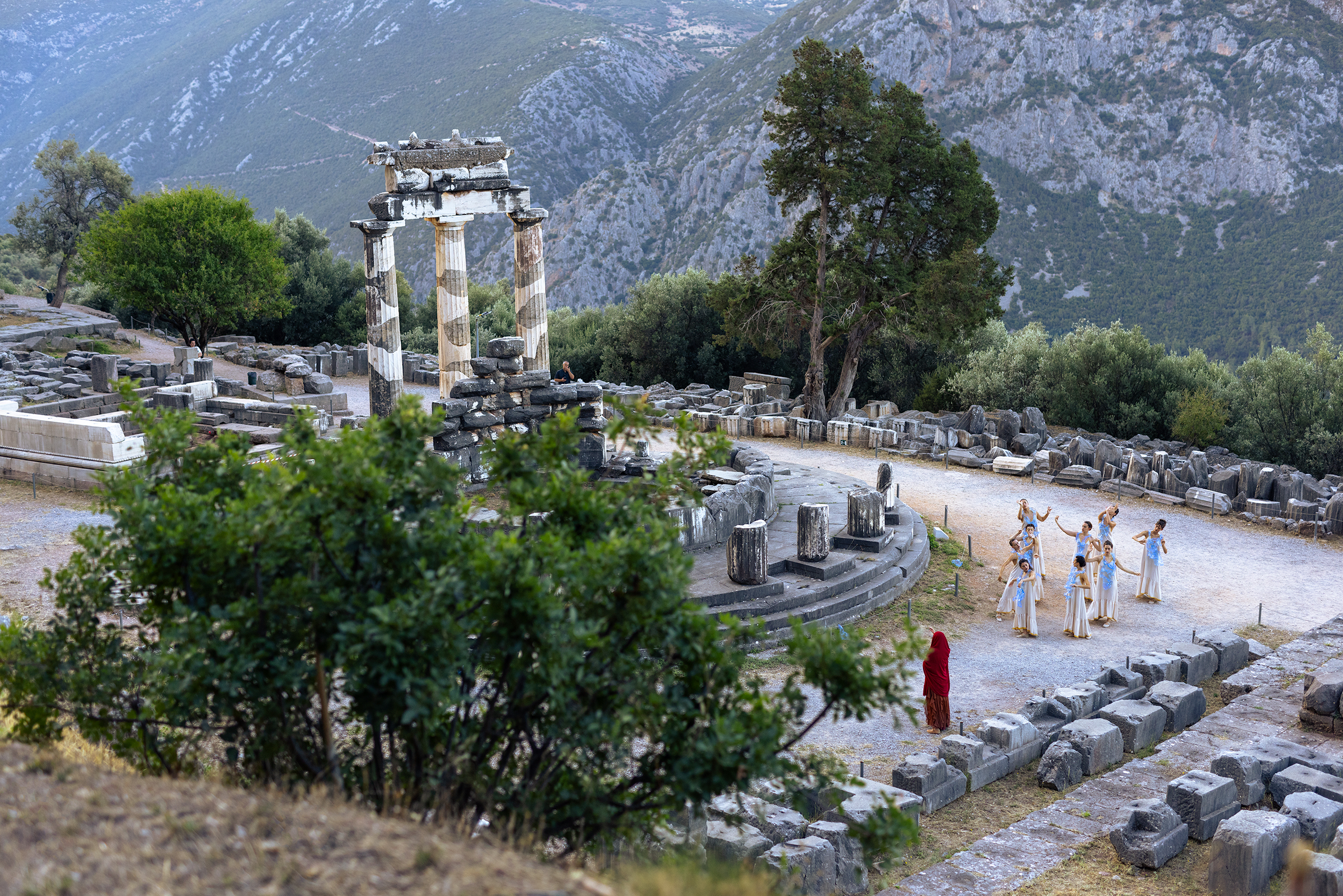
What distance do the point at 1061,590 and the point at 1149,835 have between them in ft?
29.2

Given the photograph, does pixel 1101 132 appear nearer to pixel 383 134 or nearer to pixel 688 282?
pixel 688 282

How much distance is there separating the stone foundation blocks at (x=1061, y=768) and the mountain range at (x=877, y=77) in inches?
1906

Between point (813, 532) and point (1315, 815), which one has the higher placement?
point (813, 532)

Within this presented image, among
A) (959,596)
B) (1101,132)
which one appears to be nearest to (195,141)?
(1101,132)

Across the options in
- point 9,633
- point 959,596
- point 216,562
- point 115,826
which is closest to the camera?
point 115,826

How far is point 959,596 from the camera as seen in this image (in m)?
17.3

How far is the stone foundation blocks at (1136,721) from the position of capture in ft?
39.2

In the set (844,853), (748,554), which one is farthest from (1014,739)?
(748,554)

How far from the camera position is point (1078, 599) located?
15.6m

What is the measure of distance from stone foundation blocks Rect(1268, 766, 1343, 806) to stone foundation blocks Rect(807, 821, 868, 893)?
161 inches

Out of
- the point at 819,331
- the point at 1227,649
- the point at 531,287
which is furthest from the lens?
the point at 819,331

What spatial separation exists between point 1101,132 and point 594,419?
61.2 meters

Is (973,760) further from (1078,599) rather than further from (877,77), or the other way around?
(877,77)

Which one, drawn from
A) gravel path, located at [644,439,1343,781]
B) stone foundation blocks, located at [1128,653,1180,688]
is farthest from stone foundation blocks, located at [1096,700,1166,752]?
gravel path, located at [644,439,1343,781]
